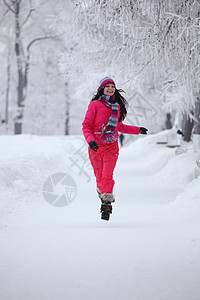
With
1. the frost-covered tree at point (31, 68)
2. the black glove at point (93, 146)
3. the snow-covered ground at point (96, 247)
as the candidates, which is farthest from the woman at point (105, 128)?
the frost-covered tree at point (31, 68)

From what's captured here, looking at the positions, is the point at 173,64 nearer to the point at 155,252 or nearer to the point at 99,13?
the point at 99,13

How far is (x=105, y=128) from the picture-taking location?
4.49 meters

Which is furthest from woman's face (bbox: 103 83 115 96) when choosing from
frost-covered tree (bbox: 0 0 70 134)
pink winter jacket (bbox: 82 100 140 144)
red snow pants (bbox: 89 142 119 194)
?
frost-covered tree (bbox: 0 0 70 134)

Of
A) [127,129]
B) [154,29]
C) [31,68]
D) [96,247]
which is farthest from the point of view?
[31,68]

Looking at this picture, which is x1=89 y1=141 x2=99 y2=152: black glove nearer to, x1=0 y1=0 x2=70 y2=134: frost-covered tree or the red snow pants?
the red snow pants

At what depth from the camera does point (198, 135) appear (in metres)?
10.2

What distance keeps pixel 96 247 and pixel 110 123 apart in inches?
64.3

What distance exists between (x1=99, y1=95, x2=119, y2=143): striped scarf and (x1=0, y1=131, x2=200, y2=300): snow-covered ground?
1.25 meters

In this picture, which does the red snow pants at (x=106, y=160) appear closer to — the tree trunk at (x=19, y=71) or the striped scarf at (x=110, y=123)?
the striped scarf at (x=110, y=123)

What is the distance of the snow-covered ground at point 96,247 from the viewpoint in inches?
106

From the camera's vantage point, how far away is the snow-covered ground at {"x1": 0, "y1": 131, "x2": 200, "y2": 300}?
106 inches

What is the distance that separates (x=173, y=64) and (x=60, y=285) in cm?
509

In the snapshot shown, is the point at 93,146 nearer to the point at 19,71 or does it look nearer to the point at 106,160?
the point at 106,160

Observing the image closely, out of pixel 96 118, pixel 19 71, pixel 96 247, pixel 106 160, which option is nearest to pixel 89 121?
pixel 96 118
